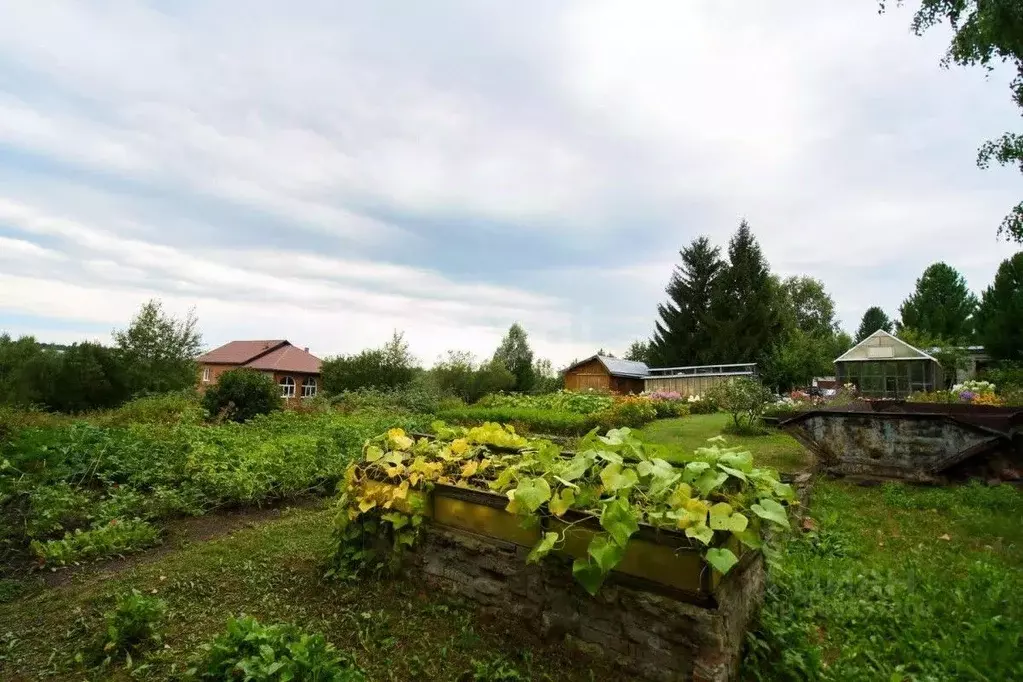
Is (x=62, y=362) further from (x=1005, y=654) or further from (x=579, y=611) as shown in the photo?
(x=1005, y=654)

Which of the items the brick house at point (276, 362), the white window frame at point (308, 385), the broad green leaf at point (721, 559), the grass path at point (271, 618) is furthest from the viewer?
the white window frame at point (308, 385)

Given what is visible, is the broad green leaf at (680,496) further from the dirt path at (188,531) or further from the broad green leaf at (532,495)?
the dirt path at (188,531)

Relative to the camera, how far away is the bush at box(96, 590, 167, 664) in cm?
238

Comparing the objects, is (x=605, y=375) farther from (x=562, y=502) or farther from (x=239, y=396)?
(x=562, y=502)

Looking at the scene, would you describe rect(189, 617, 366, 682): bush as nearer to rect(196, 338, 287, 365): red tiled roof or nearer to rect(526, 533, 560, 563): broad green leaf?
rect(526, 533, 560, 563): broad green leaf

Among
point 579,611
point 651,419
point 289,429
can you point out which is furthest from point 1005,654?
point 651,419

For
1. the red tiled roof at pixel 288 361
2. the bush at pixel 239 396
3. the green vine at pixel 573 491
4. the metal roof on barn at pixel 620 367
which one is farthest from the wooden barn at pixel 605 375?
the green vine at pixel 573 491

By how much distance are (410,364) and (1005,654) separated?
2181 centimetres

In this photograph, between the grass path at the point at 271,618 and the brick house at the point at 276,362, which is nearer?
the grass path at the point at 271,618

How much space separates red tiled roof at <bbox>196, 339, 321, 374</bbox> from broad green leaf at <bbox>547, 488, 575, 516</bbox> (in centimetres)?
3101

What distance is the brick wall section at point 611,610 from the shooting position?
2.00 meters

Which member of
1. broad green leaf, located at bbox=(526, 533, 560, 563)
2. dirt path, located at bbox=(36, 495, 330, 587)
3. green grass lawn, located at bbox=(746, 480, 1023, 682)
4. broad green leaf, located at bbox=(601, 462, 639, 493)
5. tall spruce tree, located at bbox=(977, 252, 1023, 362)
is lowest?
dirt path, located at bbox=(36, 495, 330, 587)

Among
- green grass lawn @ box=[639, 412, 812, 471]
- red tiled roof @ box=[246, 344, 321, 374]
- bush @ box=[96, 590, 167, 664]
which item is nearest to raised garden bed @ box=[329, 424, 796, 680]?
bush @ box=[96, 590, 167, 664]

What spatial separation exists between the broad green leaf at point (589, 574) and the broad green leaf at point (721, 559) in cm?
40
